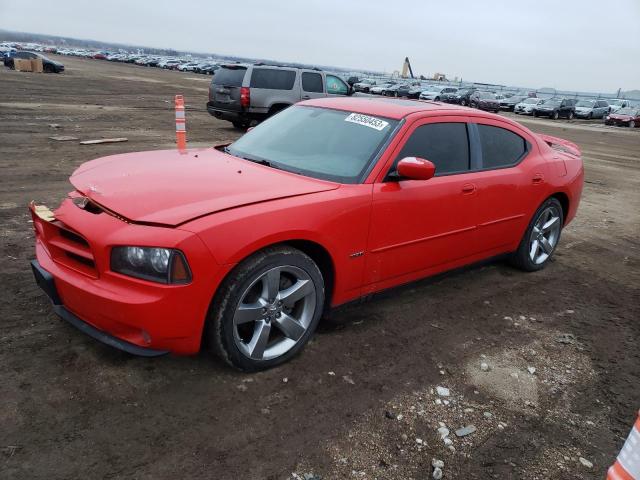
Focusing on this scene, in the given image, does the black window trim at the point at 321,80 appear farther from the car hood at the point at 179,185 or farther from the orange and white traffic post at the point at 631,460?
the orange and white traffic post at the point at 631,460

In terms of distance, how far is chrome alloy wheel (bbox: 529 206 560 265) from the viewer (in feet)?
16.3

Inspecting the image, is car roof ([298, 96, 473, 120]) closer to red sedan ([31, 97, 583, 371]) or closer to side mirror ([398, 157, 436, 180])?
red sedan ([31, 97, 583, 371])

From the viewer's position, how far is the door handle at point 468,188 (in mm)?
3917

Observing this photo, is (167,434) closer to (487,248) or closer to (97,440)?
(97,440)

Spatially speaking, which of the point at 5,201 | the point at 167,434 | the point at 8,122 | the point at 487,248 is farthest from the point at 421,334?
the point at 8,122

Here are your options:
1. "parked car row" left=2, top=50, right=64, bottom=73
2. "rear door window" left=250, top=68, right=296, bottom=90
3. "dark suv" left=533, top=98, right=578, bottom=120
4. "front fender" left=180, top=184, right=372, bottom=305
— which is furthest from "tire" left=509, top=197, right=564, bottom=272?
"parked car row" left=2, top=50, right=64, bottom=73

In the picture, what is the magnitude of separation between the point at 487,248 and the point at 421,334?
124 centimetres

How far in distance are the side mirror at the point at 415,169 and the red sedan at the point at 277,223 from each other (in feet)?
0.04

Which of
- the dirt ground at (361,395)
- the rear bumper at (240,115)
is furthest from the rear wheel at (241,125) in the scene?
the dirt ground at (361,395)

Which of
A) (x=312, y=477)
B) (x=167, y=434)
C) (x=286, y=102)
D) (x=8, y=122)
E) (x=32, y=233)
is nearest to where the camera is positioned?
(x=312, y=477)

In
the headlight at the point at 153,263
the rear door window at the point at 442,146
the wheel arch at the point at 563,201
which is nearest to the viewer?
the headlight at the point at 153,263

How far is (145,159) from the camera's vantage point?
Answer: 365cm

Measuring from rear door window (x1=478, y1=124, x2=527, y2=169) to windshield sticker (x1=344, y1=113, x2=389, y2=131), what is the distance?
1.08 meters

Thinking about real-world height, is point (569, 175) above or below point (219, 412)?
above
